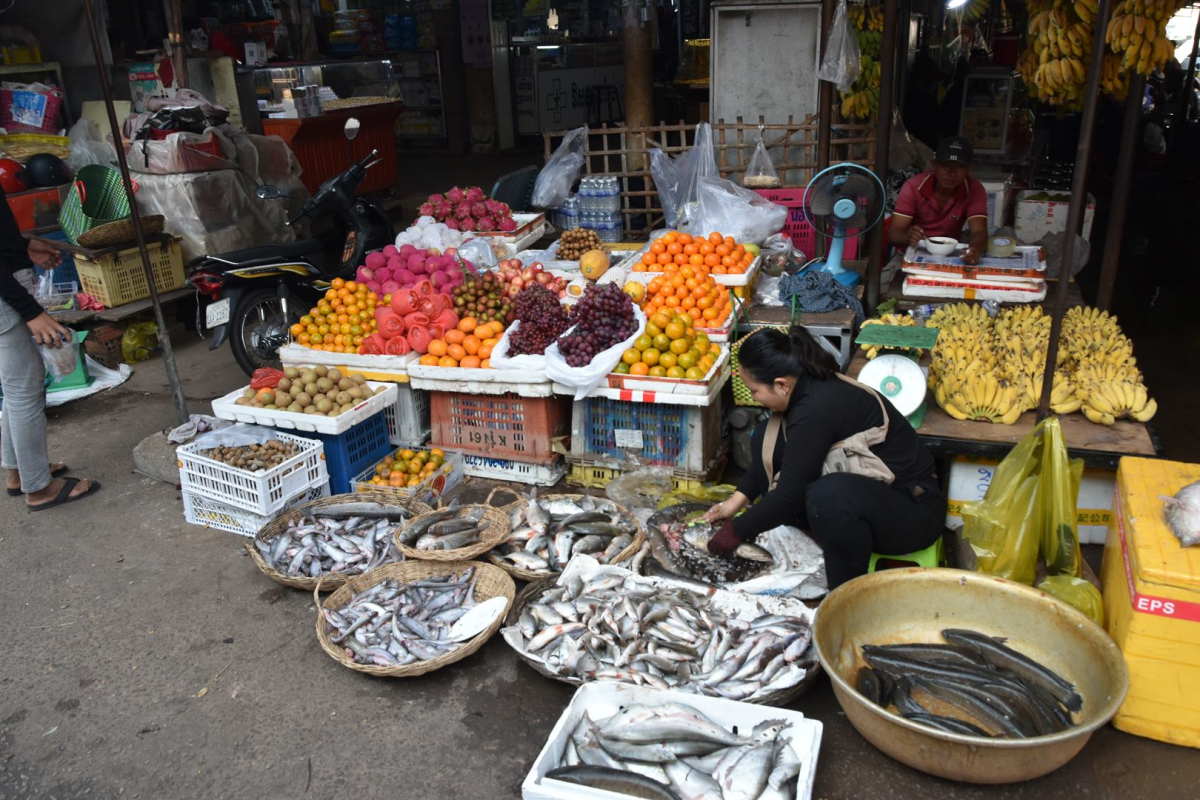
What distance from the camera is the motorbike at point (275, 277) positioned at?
6.05m

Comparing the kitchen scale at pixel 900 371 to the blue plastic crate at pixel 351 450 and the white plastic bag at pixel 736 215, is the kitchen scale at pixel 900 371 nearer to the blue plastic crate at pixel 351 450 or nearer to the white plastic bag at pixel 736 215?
the white plastic bag at pixel 736 215

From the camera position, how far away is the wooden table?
376cm

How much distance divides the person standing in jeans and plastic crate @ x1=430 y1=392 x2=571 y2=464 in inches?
79.1

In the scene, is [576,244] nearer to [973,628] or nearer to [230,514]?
[230,514]

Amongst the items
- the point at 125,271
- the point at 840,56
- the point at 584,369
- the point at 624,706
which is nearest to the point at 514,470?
the point at 584,369

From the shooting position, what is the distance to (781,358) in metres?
3.38

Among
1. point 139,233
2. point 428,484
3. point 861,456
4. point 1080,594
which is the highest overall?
point 139,233

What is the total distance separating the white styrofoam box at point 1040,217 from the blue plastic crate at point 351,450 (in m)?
5.33

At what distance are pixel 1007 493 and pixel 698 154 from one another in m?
4.23

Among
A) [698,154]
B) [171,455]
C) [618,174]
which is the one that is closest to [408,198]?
[618,174]

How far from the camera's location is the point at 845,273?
5789mm

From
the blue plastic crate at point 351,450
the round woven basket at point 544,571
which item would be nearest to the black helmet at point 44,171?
the blue plastic crate at point 351,450

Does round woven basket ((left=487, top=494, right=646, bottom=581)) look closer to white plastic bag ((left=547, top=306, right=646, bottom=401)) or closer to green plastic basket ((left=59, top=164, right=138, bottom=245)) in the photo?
white plastic bag ((left=547, top=306, right=646, bottom=401))

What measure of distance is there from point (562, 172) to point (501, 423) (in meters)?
3.50
